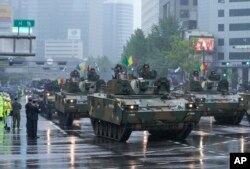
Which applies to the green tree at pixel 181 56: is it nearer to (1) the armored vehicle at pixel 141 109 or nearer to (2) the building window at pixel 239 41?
(2) the building window at pixel 239 41

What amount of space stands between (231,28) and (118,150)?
314 ft

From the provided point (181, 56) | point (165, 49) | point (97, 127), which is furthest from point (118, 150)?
point (165, 49)

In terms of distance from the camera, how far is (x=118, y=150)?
2005cm

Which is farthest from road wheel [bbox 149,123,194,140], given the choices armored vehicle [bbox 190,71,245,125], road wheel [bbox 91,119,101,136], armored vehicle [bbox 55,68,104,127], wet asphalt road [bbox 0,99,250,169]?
armored vehicle [bbox 55,68,104,127]

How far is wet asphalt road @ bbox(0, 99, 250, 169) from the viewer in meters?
16.5

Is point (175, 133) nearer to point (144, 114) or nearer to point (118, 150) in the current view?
point (144, 114)

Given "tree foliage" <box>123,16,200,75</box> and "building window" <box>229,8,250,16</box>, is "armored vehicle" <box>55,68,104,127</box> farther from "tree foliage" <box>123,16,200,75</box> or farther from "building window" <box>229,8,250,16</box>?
"building window" <box>229,8,250,16</box>

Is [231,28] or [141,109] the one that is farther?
[231,28]

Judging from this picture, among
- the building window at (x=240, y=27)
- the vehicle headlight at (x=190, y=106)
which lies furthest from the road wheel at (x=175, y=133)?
the building window at (x=240, y=27)

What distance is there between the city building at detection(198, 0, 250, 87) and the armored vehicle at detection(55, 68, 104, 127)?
78702mm

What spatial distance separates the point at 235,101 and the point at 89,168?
1632 centimetres

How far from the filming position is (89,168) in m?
15.7

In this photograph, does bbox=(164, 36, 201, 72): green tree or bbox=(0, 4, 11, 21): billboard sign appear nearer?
bbox=(164, 36, 201, 72): green tree

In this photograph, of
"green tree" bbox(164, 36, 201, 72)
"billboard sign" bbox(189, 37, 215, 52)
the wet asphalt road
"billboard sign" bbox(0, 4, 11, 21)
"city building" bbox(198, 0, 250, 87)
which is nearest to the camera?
the wet asphalt road
